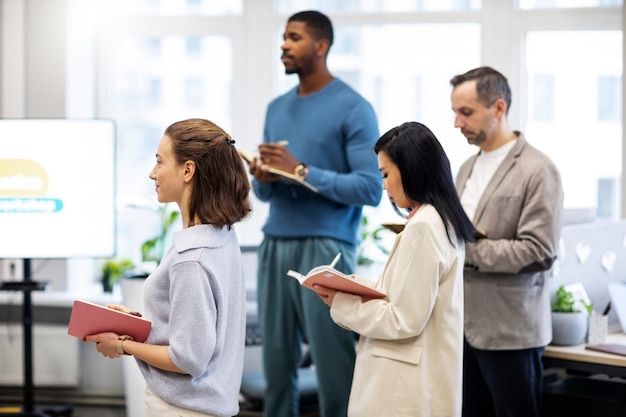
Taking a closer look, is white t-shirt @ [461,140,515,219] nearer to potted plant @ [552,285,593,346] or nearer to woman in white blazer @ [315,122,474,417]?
potted plant @ [552,285,593,346]

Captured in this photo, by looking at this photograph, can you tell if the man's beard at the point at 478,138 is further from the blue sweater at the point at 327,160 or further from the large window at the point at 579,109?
the large window at the point at 579,109

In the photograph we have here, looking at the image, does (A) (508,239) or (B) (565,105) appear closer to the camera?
(A) (508,239)

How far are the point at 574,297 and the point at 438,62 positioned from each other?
211 centimetres

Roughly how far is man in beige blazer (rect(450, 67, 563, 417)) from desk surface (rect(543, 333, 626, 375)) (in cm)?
13

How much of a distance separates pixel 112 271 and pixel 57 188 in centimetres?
101

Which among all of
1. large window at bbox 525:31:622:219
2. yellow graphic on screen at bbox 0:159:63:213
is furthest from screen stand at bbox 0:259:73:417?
large window at bbox 525:31:622:219

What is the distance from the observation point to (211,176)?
6.61 ft

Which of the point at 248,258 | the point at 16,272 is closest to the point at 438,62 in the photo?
the point at 248,258

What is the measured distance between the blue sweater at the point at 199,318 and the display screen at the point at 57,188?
6.71ft

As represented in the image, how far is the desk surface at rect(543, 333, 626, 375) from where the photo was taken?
2.85 metres

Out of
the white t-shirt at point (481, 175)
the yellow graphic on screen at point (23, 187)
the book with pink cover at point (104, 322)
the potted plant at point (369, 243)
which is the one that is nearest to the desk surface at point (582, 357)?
the white t-shirt at point (481, 175)

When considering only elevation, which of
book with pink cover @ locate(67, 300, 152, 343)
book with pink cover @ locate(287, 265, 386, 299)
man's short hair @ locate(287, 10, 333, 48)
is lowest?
book with pink cover @ locate(67, 300, 152, 343)

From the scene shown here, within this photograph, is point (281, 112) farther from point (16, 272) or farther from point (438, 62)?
point (16, 272)

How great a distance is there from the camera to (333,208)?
10.9 feet
